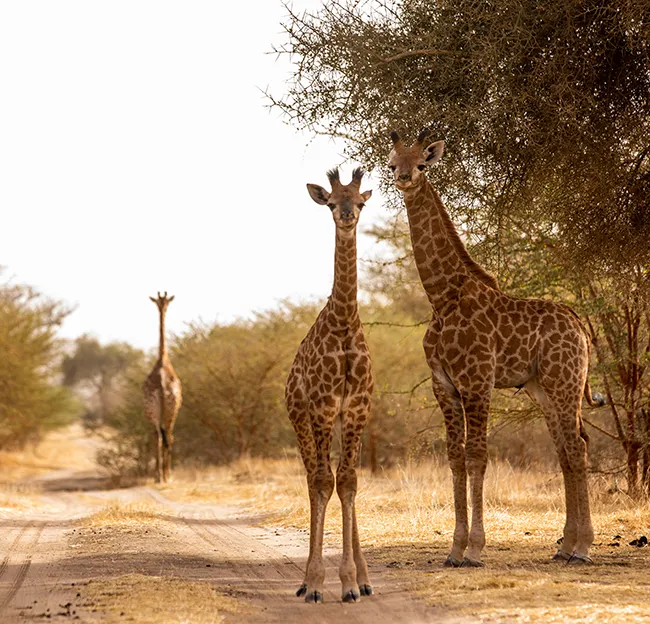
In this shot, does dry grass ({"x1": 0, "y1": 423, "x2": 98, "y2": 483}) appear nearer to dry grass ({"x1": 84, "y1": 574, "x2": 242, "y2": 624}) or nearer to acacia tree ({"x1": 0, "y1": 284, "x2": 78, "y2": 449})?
acacia tree ({"x1": 0, "y1": 284, "x2": 78, "y2": 449})

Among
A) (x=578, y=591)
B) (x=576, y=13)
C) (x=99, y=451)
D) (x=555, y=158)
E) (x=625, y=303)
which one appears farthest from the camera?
(x=99, y=451)

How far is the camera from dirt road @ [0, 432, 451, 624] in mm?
6277

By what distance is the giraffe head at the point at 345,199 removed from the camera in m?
7.11

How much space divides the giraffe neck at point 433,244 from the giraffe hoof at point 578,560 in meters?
A: 2.43

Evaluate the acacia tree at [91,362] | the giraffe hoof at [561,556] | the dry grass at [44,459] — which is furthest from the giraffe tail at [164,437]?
the acacia tree at [91,362]

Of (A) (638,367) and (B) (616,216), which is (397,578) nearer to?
(B) (616,216)

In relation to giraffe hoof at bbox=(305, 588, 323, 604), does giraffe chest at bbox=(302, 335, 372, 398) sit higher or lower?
higher

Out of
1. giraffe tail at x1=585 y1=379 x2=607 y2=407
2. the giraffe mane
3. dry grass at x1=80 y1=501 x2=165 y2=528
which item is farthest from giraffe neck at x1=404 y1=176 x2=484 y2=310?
dry grass at x1=80 y1=501 x2=165 y2=528

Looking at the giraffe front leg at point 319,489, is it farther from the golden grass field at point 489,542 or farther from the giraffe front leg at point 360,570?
the golden grass field at point 489,542

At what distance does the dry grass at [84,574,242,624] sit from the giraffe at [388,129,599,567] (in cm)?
227

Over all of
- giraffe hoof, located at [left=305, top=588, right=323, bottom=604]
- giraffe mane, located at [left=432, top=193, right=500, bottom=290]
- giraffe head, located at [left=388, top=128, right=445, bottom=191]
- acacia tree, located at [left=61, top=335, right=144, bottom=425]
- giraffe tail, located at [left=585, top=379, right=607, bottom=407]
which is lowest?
giraffe hoof, located at [left=305, top=588, right=323, bottom=604]

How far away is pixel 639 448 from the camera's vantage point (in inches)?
510

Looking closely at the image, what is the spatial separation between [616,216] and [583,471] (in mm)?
2940

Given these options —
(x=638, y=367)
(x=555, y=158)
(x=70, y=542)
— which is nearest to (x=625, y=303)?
(x=638, y=367)
